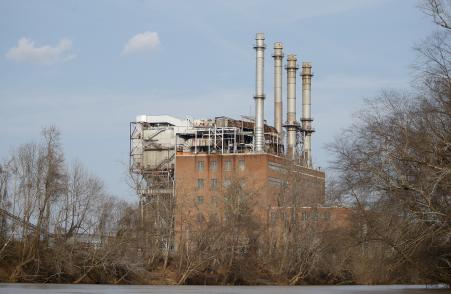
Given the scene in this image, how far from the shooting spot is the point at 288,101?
119m

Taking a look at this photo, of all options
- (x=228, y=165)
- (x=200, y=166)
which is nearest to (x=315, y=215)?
(x=228, y=165)

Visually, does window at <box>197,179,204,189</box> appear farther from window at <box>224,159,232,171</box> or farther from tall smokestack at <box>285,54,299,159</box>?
tall smokestack at <box>285,54,299,159</box>

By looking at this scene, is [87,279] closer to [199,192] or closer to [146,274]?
[146,274]

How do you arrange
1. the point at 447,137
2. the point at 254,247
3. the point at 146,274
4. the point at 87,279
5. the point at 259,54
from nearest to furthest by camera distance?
the point at 447,137 → the point at 87,279 → the point at 146,274 → the point at 254,247 → the point at 259,54

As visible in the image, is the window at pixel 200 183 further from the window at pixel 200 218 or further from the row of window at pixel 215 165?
the window at pixel 200 218

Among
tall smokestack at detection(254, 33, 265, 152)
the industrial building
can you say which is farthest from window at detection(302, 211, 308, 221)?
tall smokestack at detection(254, 33, 265, 152)

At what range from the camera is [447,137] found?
3734 centimetres

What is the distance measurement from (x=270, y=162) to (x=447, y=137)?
247 feet

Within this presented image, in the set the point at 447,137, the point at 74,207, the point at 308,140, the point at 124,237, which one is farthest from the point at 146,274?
the point at 308,140

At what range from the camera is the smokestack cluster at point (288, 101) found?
111 m

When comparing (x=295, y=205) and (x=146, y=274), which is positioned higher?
(x=295, y=205)

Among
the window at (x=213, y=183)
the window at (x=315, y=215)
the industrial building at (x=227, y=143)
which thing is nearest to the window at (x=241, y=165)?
the industrial building at (x=227, y=143)

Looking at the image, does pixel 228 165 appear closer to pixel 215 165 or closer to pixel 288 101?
pixel 215 165

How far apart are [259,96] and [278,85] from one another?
6998mm
